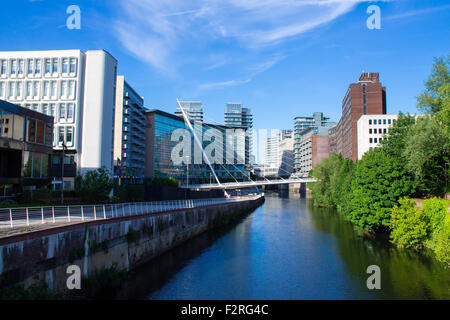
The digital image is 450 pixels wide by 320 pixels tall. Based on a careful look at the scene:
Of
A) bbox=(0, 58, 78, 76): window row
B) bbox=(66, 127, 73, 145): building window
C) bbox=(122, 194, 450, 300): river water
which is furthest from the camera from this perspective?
bbox=(0, 58, 78, 76): window row

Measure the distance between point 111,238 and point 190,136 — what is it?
308 ft

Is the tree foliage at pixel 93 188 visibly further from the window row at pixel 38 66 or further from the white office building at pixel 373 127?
the white office building at pixel 373 127

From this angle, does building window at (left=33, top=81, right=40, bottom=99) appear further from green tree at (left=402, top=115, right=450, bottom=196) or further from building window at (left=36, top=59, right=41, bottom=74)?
green tree at (left=402, top=115, right=450, bottom=196)

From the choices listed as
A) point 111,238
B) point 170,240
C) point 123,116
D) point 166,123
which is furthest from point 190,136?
point 111,238

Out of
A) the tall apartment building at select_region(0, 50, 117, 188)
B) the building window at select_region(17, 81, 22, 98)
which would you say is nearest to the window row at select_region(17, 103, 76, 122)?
the tall apartment building at select_region(0, 50, 117, 188)

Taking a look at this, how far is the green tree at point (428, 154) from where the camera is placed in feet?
101

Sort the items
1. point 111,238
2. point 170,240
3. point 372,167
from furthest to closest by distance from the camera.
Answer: point 372,167 < point 170,240 < point 111,238

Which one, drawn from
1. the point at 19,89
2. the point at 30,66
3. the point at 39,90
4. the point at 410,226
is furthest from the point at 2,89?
the point at 410,226

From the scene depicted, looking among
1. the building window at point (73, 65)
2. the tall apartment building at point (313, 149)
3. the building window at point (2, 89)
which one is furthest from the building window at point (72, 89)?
the tall apartment building at point (313, 149)

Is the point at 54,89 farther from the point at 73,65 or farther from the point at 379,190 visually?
the point at 379,190

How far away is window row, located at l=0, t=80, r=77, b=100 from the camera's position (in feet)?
152

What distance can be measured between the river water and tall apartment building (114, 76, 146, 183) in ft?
156
